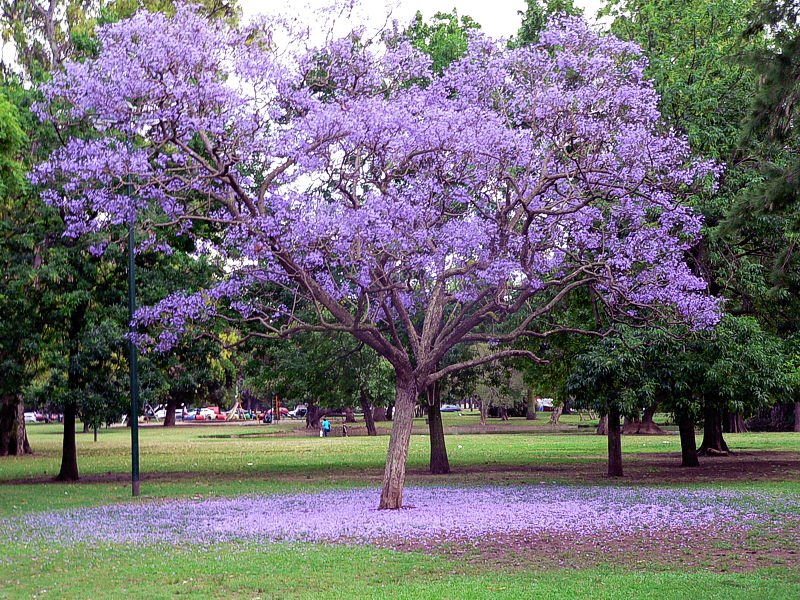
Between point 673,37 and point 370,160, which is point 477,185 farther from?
point 673,37

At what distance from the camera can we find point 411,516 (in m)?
16.7

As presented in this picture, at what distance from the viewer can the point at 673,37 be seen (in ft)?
92.1

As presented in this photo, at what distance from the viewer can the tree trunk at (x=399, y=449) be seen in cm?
1769

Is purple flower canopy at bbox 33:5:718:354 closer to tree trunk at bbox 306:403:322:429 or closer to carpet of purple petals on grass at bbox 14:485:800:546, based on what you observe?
carpet of purple petals on grass at bbox 14:485:800:546

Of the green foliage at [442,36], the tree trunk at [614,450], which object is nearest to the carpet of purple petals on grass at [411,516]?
the tree trunk at [614,450]

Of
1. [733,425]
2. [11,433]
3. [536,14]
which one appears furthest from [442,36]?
[733,425]

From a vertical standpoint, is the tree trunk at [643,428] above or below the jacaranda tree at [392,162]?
below

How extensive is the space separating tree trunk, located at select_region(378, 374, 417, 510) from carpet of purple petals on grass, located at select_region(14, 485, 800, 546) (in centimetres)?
36

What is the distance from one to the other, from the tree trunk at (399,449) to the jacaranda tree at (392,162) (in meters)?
0.03

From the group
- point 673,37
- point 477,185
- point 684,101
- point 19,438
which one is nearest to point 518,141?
point 477,185

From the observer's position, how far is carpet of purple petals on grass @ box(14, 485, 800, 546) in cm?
1502

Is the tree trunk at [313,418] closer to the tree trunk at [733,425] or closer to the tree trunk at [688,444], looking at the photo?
the tree trunk at [733,425]

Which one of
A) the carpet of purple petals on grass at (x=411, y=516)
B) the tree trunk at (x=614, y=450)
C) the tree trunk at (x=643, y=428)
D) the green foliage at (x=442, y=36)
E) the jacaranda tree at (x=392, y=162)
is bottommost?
the tree trunk at (x=643, y=428)

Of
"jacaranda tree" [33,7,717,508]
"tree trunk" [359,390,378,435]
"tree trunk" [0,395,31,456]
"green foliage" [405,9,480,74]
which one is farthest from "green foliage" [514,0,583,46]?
"tree trunk" [359,390,378,435]
